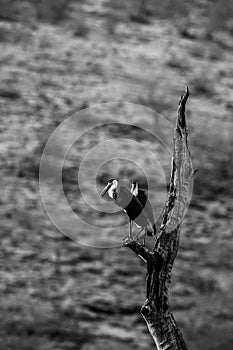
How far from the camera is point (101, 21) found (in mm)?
19234

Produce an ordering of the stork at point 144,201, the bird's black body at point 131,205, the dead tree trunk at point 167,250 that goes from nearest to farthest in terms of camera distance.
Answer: the dead tree trunk at point 167,250, the bird's black body at point 131,205, the stork at point 144,201

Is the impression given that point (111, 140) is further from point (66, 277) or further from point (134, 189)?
point (134, 189)

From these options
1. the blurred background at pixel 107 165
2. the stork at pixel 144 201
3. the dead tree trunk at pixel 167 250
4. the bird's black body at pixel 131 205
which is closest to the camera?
the dead tree trunk at pixel 167 250

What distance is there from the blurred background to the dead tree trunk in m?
6.54

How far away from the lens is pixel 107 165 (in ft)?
51.9

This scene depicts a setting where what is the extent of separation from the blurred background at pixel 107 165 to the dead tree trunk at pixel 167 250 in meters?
6.54

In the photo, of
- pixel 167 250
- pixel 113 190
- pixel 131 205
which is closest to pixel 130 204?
pixel 131 205

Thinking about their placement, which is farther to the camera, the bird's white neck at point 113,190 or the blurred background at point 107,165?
the blurred background at point 107,165

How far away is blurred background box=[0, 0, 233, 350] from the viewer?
42.3 feet

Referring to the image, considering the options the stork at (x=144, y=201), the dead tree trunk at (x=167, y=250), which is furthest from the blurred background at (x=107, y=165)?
the dead tree trunk at (x=167, y=250)

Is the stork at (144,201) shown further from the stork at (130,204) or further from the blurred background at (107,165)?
the blurred background at (107,165)

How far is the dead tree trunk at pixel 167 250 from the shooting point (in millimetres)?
5410

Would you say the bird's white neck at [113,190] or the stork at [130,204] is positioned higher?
the bird's white neck at [113,190]

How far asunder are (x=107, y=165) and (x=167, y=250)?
1043cm
